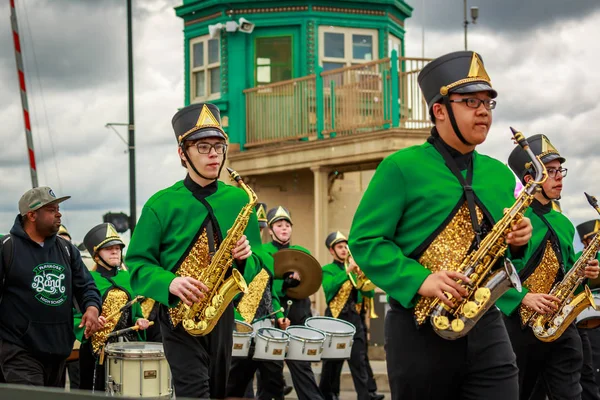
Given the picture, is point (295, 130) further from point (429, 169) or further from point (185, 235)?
point (429, 169)

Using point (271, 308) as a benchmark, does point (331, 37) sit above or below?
above

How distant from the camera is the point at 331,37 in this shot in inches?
967

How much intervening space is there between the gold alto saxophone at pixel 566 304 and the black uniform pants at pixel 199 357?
266cm

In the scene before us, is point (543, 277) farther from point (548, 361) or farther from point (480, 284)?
point (480, 284)

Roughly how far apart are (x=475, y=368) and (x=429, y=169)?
1.02 metres

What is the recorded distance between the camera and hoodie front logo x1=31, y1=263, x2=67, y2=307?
892cm

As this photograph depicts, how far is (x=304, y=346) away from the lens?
12.5 meters

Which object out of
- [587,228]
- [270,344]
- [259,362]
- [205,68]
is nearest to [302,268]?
[259,362]

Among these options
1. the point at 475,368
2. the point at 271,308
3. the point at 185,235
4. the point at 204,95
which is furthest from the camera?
the point at 204,95

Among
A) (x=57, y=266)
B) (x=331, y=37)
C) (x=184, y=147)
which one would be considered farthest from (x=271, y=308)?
(x=331, y=37)

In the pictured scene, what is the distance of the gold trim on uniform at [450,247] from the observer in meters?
5.68

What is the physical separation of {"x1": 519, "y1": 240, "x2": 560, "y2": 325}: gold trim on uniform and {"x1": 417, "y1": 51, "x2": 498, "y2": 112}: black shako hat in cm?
319

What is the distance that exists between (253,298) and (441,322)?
727 centimetres

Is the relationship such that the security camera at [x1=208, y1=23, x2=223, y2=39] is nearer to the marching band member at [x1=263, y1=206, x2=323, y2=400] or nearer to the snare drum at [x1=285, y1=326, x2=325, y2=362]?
the marching band member at [x1=263, y1=206, x2=323, y2=400]
